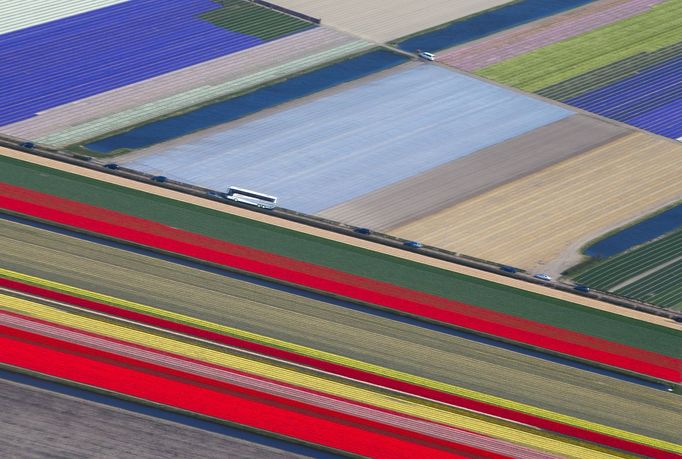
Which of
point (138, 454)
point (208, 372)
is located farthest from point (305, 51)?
point (138, 454)

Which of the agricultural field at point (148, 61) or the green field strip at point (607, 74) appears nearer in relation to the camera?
the agricultural field at point (148, 61)

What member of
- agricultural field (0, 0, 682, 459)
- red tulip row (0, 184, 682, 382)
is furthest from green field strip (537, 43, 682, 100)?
red tulip row (0, 184, 682, 382)

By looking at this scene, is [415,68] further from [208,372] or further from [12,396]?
[12,396]

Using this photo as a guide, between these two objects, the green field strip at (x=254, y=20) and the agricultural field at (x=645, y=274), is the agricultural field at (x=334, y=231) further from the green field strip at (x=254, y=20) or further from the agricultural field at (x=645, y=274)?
the green field strip at (x=254, y=20)

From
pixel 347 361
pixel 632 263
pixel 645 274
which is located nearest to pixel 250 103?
pixel 632 263

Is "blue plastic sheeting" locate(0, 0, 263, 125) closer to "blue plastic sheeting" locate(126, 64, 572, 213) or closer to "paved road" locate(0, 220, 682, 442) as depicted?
"blue plastic sheeting" locate(126, 64, 572, 213)

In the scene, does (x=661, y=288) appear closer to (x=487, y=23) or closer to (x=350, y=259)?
(x=350, y=259)

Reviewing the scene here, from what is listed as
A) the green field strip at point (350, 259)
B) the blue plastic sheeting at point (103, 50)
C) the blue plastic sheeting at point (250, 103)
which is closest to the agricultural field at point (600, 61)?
the blue plastic sheeting at point (250, 103)
